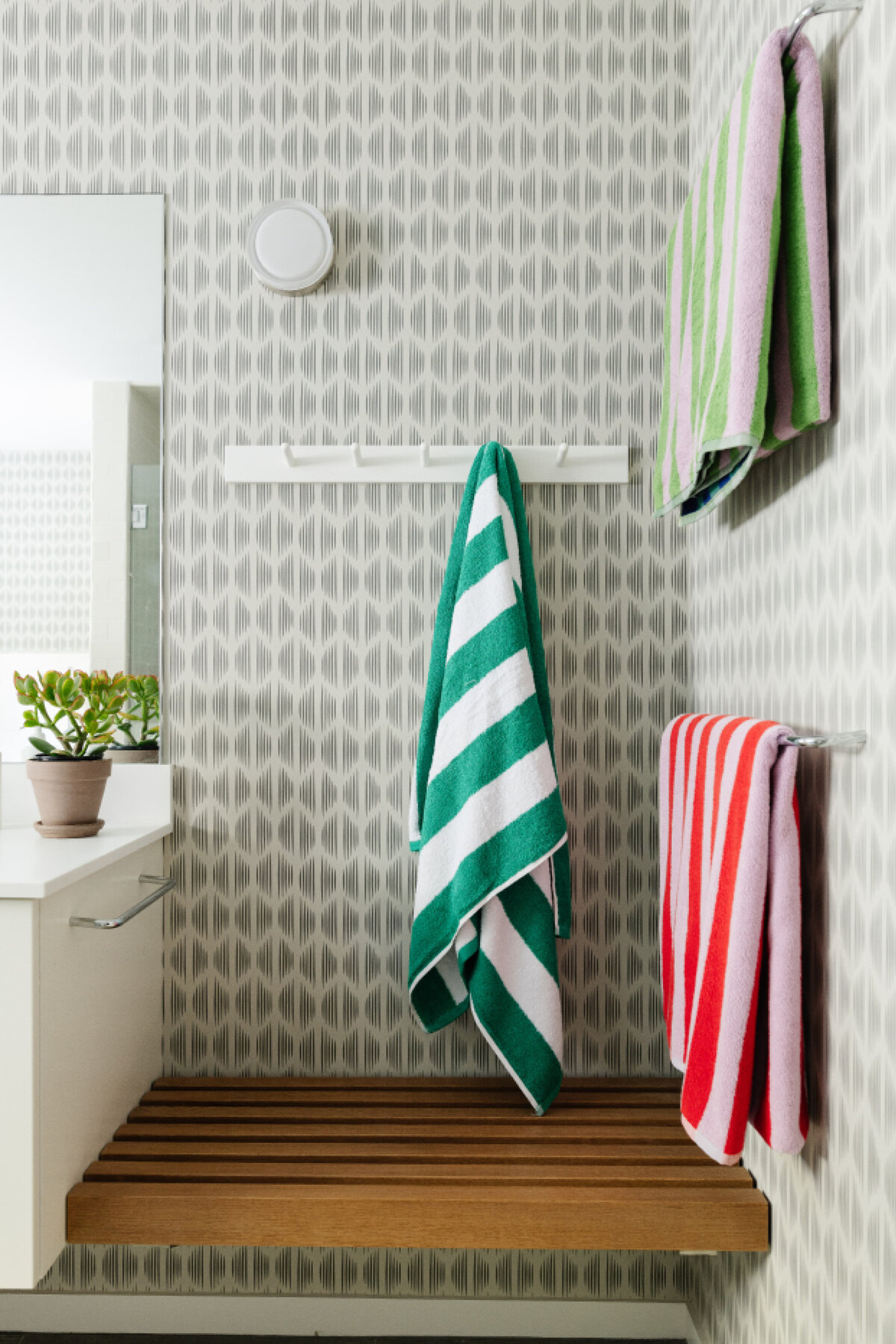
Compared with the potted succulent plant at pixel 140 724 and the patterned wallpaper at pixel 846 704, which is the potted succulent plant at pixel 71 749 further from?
the patterned wallpaper at pixel 846 704

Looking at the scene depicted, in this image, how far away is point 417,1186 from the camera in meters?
1.16

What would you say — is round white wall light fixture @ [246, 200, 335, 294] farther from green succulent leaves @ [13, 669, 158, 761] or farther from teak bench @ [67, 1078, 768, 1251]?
teak bench @ [67, 1078, 768, 1251]

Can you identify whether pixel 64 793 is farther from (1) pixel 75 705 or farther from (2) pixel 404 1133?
(2) pixel 404 1133

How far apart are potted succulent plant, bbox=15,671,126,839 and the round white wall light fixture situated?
70 centimetres

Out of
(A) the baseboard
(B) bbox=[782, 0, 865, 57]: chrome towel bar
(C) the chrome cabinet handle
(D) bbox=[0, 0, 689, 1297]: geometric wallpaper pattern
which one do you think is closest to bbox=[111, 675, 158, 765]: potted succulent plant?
(D) bbox=[0, 0, 689, 1297]: geometric wallpaper pattern

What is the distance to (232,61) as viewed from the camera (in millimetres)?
1547

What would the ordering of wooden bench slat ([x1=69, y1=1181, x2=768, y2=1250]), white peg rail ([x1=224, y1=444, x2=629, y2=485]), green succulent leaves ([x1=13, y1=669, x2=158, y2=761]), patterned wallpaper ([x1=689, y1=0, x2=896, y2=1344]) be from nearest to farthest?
patterned wallpaper ([x1=689, y1=0, x2=896, y2=1344]) → wooden bench slat ([x1=69, y1=1181, x2=768, y2=1250]) → green succulent leaves ([x1=13, y1=669, x2=158, y2=761]) → white peg rail ([x1=224, y1=444, x2=629, y2=485])

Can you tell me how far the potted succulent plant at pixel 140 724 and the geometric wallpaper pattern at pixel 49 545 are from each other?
0.12 m

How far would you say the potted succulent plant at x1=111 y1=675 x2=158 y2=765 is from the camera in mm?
1547

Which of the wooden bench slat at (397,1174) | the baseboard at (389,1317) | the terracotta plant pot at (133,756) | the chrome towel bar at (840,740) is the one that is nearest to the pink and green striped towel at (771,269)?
the chrome towel bar at (840,740)

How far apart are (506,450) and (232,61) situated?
81cm

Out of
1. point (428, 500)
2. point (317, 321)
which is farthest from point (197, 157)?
point (428, 500)

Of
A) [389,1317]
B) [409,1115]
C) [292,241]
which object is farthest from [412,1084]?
[292,241]

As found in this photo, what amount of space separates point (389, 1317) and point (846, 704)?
50.2 inches
